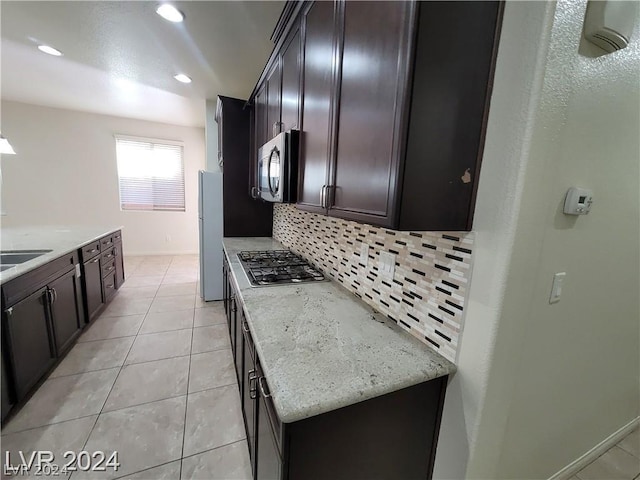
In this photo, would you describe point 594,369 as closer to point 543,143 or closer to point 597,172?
point 597,172

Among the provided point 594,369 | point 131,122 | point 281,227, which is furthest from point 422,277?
point 131,122

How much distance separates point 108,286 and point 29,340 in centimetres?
156

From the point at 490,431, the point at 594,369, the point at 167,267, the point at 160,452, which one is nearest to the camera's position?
the point at 490,431

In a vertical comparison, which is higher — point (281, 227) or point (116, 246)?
point (281, 227)

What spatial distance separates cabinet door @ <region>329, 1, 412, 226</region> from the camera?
0.73 meters

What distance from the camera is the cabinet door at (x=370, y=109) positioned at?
28.8 inches

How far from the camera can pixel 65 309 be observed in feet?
7.14

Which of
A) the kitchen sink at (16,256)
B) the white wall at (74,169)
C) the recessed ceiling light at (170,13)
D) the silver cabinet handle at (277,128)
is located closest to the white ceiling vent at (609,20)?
the silver cabinet handle at (277,128)

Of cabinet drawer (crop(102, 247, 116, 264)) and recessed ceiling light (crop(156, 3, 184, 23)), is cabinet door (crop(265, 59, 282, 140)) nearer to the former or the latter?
recessed ceiling light (crop(156, 3, 184, 23))

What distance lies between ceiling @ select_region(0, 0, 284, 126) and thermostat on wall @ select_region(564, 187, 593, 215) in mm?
1893

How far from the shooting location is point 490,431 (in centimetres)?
91

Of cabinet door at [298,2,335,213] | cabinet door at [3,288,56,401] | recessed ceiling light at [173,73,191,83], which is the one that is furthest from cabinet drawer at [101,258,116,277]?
cabinet door at [298,2,335,213]

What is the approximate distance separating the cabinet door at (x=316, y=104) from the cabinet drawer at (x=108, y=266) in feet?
9.39

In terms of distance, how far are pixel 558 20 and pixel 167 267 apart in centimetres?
545
